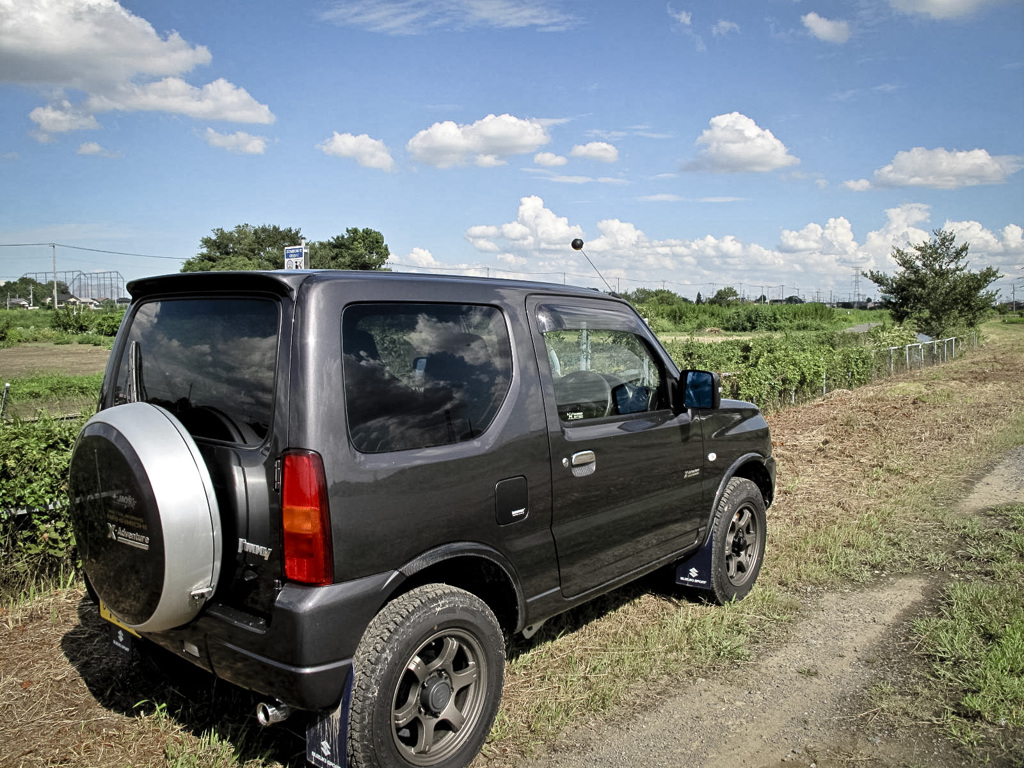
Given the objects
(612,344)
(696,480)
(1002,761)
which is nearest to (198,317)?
(612,344)

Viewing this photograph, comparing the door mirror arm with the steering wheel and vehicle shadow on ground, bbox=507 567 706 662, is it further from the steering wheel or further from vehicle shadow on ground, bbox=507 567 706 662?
vehicle shadow on ground, bbox=507 567 706 662

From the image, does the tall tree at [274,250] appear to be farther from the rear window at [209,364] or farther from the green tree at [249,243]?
the rear window at [209,364]

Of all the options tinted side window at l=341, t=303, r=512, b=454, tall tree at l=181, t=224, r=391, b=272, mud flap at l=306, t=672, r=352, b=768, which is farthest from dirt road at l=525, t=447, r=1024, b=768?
tall tree at l=181, t=224, r=391, b=272

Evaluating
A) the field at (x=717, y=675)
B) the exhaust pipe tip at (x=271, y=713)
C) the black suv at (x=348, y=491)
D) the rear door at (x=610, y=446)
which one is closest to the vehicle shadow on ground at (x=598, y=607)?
the field at (x=717, y=675)

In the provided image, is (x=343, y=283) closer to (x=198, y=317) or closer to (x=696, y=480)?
(x=198, y=317)

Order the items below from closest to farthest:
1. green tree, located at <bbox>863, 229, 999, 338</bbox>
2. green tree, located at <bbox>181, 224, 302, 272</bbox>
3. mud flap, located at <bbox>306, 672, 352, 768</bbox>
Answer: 1. mud flap, located at <bbox>306, 672, 352, 768</bbox>
2. green tree, located at <bbox>863, 229, 999, 338</bbox>
3. green tree, located at <bbox>181, 224, 302, 272</bbox>

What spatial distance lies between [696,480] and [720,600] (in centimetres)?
90

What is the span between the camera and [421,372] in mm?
2988

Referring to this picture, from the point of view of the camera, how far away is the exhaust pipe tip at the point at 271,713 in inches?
106

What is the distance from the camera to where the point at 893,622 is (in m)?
A: 4.73

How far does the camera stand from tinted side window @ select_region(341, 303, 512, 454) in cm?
278

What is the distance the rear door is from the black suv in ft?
0.07

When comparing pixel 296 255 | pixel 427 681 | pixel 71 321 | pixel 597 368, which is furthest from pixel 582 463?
pixel 71 321

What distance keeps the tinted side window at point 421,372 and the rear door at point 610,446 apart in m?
0.34
